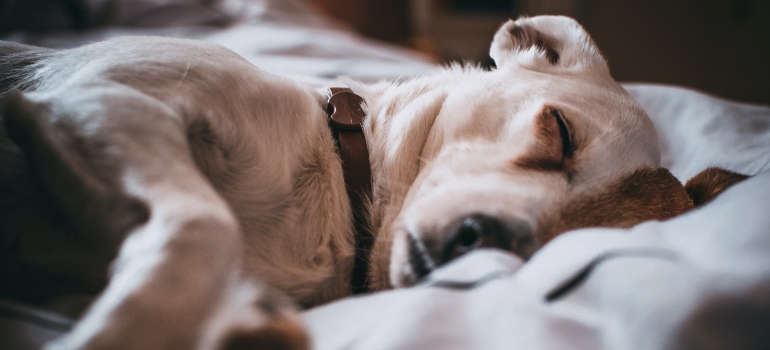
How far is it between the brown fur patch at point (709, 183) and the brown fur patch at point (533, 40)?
0.51 metres

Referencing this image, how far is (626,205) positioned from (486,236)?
0.35m

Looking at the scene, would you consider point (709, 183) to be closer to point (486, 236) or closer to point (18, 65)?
point (486, 236)

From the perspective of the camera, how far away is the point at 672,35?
163 inches

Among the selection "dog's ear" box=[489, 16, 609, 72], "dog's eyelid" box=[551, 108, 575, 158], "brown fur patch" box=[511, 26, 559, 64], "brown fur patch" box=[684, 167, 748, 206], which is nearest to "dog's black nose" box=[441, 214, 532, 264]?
"dog's eyelid" box=[551, 108, 575, 158]

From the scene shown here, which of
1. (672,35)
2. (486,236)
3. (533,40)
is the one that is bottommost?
(672,35)

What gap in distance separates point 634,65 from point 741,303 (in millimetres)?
4319

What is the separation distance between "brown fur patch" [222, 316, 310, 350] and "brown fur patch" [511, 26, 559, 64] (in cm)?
116

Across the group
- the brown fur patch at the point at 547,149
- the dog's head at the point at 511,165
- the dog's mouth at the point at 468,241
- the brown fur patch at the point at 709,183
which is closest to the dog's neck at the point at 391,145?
the dog's head at the point at 511,165

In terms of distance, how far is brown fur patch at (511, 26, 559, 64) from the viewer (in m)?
1.46

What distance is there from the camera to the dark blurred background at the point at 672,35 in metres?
3.74

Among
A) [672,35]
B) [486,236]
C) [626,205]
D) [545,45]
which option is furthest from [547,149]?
[672,35]

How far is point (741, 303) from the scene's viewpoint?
520 millimetres

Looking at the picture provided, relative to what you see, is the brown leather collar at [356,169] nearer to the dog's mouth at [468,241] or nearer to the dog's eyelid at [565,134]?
the dog's mouth at [468,241]

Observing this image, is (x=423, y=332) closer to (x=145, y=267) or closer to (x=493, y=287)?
(x=493, y=287)
